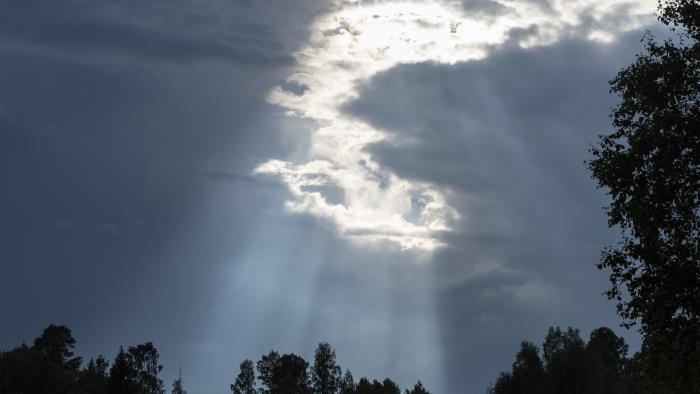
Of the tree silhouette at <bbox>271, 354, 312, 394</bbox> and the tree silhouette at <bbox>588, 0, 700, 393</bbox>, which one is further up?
the tree silhouette at <bbox>271, 354, 312, 394</bbox>

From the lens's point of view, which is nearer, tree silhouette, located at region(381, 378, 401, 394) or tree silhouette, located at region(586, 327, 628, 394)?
tree silhouette, located at region(586, 327, 628, 394)

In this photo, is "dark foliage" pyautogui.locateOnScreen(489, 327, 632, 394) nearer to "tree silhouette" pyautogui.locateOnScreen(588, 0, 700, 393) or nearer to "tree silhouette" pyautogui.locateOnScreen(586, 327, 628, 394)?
"tree silhouette" pyautogui.locateOnScreen(586, 327, 628, 394)

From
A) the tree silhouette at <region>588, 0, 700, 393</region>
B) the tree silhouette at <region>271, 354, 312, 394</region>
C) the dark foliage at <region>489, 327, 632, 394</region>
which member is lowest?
the tree silhouette at <region>588, 0, 700, 393</region>

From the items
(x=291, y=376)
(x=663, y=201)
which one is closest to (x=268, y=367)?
(x=291, y=376)

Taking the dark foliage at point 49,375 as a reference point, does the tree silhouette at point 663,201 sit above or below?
below

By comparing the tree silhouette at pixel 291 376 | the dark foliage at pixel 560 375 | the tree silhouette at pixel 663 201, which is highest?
the tree silhouette at pixel 291 376

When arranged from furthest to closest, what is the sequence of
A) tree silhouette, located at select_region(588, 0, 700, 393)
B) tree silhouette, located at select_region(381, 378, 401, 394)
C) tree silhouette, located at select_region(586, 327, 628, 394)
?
1. tree silhouette, located at select_region(381, 378, 401, 394)
2. tree silhouette, located at select_region(586, 327, 628, 394)
3. tree silhouette, located at select_region(588, 0, 700, 393)

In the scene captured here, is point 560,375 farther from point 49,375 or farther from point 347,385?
point 49,375

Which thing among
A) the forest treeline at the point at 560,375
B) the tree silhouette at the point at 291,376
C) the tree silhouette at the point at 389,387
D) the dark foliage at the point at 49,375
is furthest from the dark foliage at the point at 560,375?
the dark foliage at the point at 49,375

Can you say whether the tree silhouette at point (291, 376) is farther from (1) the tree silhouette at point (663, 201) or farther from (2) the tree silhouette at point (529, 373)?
(1) the tree silhouette at point (663, 201)

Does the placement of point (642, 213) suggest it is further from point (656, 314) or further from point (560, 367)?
point (560, 367)

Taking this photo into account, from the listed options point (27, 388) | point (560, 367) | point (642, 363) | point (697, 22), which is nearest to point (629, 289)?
point (642, 363)

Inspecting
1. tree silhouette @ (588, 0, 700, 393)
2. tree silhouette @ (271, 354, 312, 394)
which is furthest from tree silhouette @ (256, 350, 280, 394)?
tree silhouette @ (588, 0, 700, 393)

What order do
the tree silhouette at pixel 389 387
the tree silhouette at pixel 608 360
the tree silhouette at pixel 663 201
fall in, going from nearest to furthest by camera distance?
1. the tree silhouette at pixel 663 201
2. the tree silhouette at pixel 608 360
3. the tree silhouette at pixel 389 387
